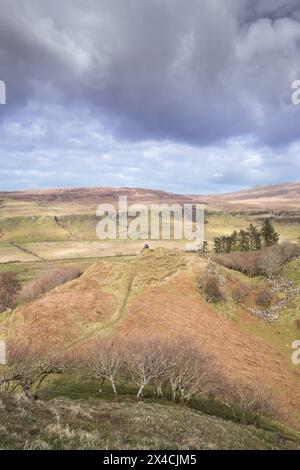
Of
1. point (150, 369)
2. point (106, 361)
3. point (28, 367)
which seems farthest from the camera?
point (106, 361)

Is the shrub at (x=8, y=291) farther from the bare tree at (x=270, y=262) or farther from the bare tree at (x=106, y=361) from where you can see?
the bare tree at (x=270, y=262)

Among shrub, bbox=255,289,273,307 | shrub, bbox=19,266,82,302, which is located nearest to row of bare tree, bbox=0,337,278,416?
shrub, bbox=255,289,273,307
